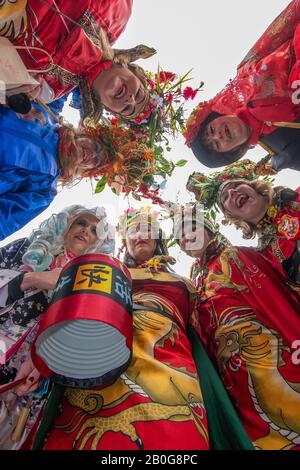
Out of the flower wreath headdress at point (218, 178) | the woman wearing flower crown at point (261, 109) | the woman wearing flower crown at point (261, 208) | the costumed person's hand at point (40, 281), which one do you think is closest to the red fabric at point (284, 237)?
the woman wearing flower crown at point (261, 208)

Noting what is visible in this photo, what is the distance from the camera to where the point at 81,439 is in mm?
974

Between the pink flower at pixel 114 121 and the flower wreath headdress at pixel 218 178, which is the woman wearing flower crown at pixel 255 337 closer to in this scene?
the flower wreath headdress at pixel 218 178

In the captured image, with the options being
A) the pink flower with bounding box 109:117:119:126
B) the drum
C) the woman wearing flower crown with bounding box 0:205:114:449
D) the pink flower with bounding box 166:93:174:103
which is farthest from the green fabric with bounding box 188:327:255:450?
the pink flower with bounding box 166:93:174:103

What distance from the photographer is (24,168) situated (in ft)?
5.18

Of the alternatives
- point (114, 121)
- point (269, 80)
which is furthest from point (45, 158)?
point (269, 80)

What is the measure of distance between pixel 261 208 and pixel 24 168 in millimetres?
1718

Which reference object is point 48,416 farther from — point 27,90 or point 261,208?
point 261,208

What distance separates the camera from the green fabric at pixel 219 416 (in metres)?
1.20

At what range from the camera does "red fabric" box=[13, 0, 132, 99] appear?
4.67 feet

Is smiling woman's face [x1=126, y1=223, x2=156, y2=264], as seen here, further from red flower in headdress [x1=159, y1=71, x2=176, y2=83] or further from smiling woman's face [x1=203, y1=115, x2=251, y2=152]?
red flower in headdress [x1=159, y1=71, x2=176, y2=83]

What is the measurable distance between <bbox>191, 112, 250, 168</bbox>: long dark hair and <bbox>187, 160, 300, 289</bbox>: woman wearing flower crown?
11.4 inches

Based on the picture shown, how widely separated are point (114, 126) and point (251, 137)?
1.01 metres
